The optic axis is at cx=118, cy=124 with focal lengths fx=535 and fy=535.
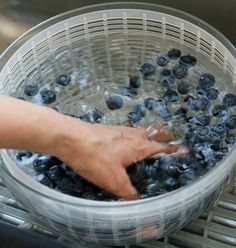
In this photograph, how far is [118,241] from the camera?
→ 597 millimetres

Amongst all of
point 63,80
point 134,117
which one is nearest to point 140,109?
point 134,117

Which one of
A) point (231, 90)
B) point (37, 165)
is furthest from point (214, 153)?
point (37, 165)

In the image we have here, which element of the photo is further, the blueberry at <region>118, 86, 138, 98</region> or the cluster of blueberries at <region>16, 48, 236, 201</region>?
the blueberry at <region>118, 86, 138, 98</region>

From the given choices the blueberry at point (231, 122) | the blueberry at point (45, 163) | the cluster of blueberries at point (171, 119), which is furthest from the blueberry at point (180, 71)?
the blueberry at point (45, 163)

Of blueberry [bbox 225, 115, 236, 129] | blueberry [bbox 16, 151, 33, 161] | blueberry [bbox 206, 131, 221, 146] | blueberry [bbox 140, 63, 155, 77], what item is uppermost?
blueberry [bbox 140, 63, 155, 77]

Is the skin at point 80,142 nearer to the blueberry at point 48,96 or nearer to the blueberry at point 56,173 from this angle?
the blueberry at point 56,173

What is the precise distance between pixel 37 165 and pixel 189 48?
10.6 inches

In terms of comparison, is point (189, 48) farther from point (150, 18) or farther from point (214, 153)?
point (214, 153)

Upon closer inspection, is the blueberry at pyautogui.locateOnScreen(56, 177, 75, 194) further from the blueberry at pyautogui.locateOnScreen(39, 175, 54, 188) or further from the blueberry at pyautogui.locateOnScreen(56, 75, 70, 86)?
the blueberry at pyautogui.locateOnScreen(56, 75, 70, 86)

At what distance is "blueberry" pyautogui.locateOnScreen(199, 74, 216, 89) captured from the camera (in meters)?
0.72

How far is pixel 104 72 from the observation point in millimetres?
805

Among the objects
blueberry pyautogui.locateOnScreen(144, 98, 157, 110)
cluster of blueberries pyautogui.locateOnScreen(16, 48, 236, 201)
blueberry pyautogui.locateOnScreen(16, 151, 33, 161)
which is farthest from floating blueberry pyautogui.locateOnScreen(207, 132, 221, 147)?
blueberry pyautogui.locateOnScreen(16, 151, 33, 161)

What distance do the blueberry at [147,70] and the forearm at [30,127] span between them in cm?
22

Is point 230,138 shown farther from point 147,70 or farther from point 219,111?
point 147,70
